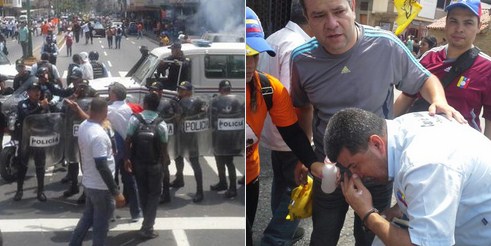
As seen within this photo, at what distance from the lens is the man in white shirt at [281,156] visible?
10.2 feet

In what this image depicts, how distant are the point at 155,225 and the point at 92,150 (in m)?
0.25

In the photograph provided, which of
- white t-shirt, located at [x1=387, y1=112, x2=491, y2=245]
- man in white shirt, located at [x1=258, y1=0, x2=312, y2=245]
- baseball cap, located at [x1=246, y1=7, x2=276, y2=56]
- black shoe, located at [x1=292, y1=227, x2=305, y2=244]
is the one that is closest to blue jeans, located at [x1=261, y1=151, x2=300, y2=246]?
man in white shirt, located at [x1=258, y1=0, x2=312, y2=245]

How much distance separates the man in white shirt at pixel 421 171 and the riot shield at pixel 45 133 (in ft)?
2.85

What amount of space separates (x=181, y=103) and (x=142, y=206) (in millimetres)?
278

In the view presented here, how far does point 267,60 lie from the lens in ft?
10.7

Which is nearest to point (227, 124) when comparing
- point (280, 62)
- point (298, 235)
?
point (280, 62)

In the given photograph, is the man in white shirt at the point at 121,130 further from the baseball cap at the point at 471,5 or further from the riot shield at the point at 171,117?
the baseball cap at the point at 471,5

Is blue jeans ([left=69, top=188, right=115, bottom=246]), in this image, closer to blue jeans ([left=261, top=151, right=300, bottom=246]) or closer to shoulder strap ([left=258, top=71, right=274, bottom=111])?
shoulder strap ([left=258, top=71, right=274, bottom=111])

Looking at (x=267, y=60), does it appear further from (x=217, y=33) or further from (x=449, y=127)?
(x=217, y=33)

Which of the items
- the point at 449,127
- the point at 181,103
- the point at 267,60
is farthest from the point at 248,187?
the point at 181,103

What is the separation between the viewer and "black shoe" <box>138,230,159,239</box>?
1.39 metres

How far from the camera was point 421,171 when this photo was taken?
1.57 meters

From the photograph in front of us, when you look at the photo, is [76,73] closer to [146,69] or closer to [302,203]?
[146,69]

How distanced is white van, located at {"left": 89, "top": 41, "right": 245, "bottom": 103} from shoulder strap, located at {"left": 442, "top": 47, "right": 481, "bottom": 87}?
1748 millimetres
